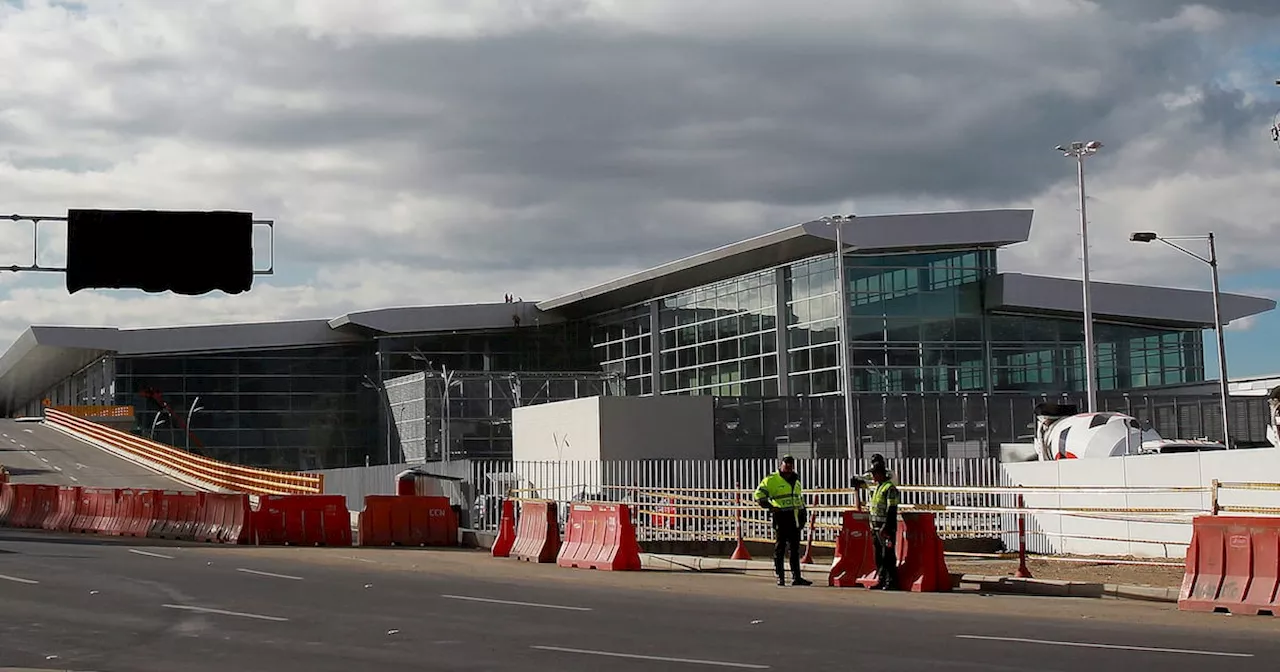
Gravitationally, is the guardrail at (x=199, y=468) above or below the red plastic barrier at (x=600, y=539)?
above

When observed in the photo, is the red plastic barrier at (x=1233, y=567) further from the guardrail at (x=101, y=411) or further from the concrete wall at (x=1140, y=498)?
the guardrail at (x=101, y=411)

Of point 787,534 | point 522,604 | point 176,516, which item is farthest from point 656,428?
point 522,604

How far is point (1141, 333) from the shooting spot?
67062 millimetres

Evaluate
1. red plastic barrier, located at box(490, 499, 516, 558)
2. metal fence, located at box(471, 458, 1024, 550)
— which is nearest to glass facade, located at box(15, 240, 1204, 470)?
metal fence, located at box(471, 458, 1024, 550)

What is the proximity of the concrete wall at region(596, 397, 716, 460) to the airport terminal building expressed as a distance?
884 mm

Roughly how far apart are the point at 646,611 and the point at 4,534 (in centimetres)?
2235

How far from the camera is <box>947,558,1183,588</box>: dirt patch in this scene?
76.2 ft

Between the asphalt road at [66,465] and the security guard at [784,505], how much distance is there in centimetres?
3732

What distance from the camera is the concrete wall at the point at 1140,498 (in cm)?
2508

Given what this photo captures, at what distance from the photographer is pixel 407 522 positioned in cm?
3406

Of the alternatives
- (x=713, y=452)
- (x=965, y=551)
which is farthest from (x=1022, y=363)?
(x=965, y=551)

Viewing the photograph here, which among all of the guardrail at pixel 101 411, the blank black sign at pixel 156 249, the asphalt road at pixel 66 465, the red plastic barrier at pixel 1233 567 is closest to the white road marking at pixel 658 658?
the red plastic barrier at pixel 1233 567

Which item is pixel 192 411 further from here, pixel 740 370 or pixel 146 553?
pixel 146 553

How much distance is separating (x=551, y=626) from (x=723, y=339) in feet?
172
